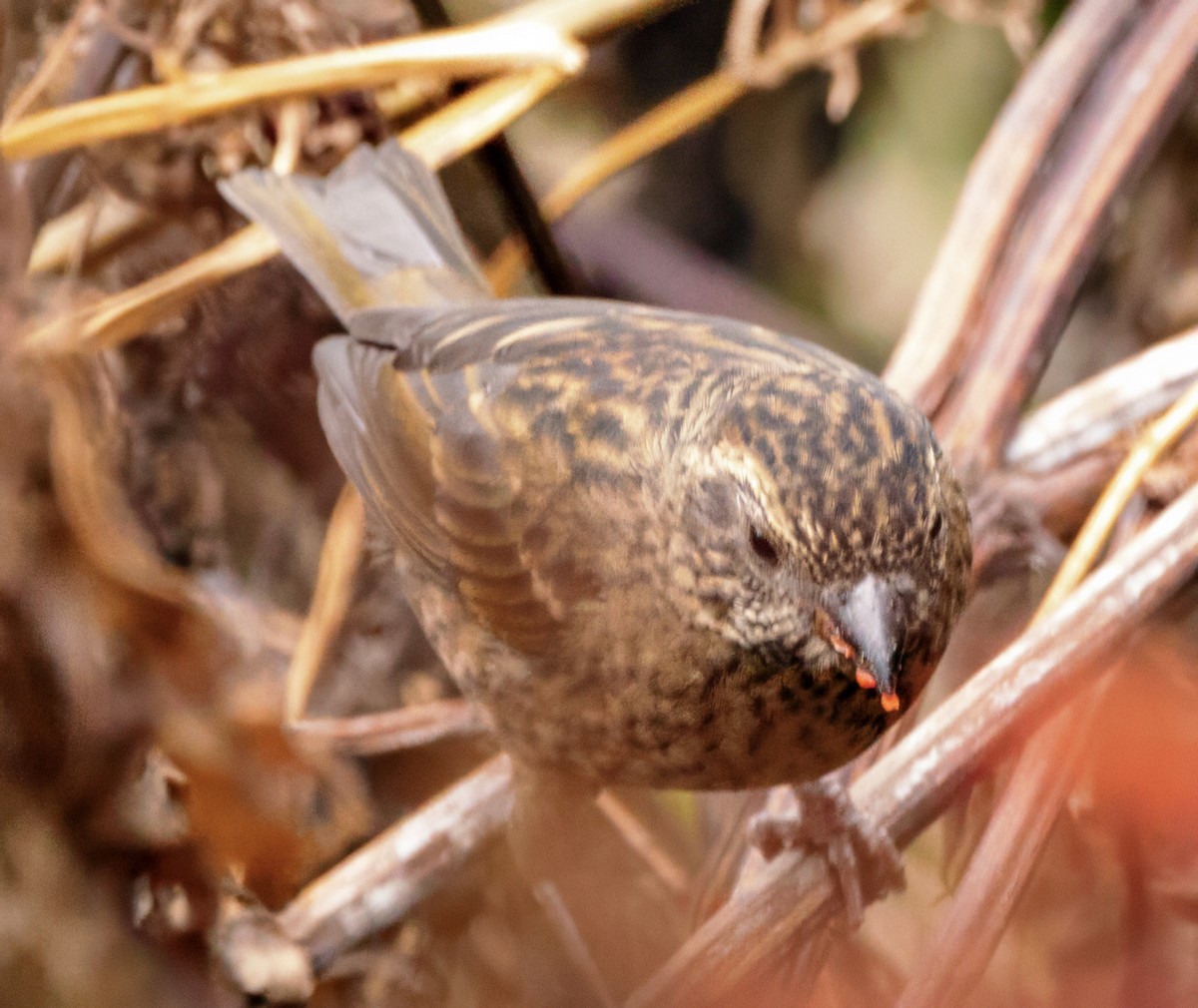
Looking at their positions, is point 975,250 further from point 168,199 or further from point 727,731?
point 168,199

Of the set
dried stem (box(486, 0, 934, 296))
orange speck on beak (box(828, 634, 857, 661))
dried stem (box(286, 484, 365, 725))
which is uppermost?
dried stem (box(486, 0, 934, 296))

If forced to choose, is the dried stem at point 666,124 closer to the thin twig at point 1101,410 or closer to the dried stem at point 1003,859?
the thin twig at point 1101,410

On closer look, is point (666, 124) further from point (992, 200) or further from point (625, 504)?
point (625, 504)

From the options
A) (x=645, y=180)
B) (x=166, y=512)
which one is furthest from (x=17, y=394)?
(x=645, y=180)

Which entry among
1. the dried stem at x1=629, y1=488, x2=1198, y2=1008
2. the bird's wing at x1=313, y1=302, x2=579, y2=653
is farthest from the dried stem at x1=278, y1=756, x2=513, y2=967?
the dried stem at x1=629, y1=488, x2=1198, y2=1008

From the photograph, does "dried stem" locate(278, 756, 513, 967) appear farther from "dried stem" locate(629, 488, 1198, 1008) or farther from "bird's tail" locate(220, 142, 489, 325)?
"bird's tail" locate(220, 142, 489, 325)

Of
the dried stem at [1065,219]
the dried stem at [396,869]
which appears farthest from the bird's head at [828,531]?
the dried stem at [1065,219]

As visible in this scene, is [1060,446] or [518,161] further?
[518,161]

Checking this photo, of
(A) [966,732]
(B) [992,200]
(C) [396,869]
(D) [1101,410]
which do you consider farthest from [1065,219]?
(C) [396,869]
